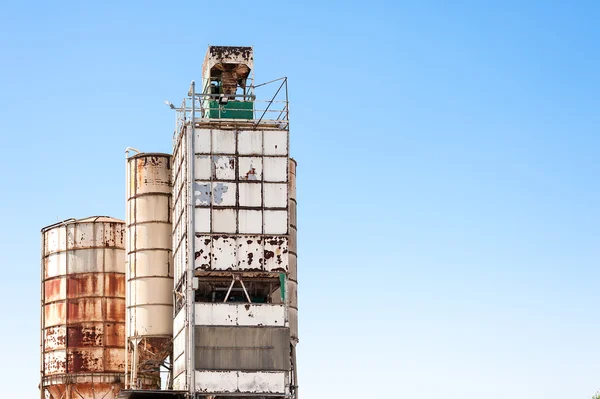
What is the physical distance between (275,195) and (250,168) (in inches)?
61.3

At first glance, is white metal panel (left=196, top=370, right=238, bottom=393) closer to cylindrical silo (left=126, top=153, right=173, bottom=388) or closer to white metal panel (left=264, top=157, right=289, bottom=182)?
cylindrical silo (left=126, top=153, right=173, bottom=388)

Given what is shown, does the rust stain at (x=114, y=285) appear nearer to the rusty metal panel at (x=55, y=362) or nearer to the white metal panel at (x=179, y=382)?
the rusty metal panel at (x=55, y=362)

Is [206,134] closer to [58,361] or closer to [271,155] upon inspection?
[271,155]

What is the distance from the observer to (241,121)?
45.2m

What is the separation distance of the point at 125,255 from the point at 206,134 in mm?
11383

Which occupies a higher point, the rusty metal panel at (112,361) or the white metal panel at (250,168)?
the white metal panel at (250,168)

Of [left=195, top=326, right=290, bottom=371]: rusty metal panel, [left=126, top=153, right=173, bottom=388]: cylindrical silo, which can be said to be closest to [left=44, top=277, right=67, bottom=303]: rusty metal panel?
[left=126, top=153, right=173, bottom=388]: cylindrical silo

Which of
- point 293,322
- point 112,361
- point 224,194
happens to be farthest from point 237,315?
point 112,361

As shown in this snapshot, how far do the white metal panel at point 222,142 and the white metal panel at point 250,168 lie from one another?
618 millimetres

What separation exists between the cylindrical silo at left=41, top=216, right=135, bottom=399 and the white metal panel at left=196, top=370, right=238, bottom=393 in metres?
11.0

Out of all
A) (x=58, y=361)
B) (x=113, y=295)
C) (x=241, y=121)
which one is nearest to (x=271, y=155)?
(x=241, y=121)

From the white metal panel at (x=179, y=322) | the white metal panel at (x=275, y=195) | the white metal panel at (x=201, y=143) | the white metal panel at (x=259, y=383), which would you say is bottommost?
the white metal panel at (x=259, y=383)

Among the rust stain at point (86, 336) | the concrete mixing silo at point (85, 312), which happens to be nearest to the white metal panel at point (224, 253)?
the concrete mixing silo at point (85, 312)

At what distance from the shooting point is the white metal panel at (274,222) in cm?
4406
